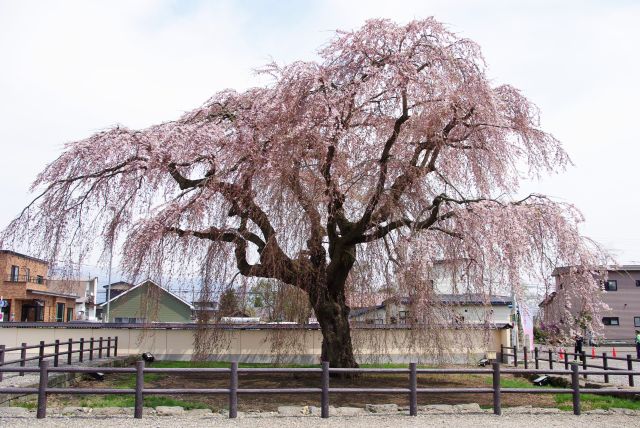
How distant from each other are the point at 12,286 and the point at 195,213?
1447 inches

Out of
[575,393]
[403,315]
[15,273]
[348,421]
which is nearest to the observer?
[348,421]

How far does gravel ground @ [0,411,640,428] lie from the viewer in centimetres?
855

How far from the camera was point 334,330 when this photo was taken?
14.1 meters

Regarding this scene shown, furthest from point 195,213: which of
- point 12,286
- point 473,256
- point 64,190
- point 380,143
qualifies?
point 12,286

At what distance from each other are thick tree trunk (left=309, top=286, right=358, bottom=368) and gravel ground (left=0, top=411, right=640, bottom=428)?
4597 mm

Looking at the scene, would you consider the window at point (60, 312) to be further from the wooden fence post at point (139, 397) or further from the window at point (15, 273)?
the wooden fence post at point (139, 397)

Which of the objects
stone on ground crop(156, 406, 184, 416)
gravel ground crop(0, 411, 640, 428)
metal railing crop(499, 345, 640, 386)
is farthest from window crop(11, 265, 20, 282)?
gravel ground crop(0, 411, 640, 428)

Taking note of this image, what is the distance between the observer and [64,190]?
1199cm

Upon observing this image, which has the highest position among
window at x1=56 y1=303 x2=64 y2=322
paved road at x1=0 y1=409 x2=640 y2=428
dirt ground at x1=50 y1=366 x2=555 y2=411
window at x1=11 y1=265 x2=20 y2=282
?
window at x1=11 y1=265 x2=20 y2=282

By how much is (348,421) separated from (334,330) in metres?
5.13

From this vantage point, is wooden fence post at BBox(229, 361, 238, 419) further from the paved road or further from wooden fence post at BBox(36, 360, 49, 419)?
wooden fence post at BBox(36, 360, 49, 419)

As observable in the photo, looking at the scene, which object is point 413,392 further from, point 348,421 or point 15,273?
point 15,273

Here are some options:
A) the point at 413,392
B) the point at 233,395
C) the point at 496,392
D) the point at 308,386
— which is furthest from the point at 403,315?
the point at 233,395

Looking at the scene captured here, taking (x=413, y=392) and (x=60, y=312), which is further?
(x=60, y=312)
